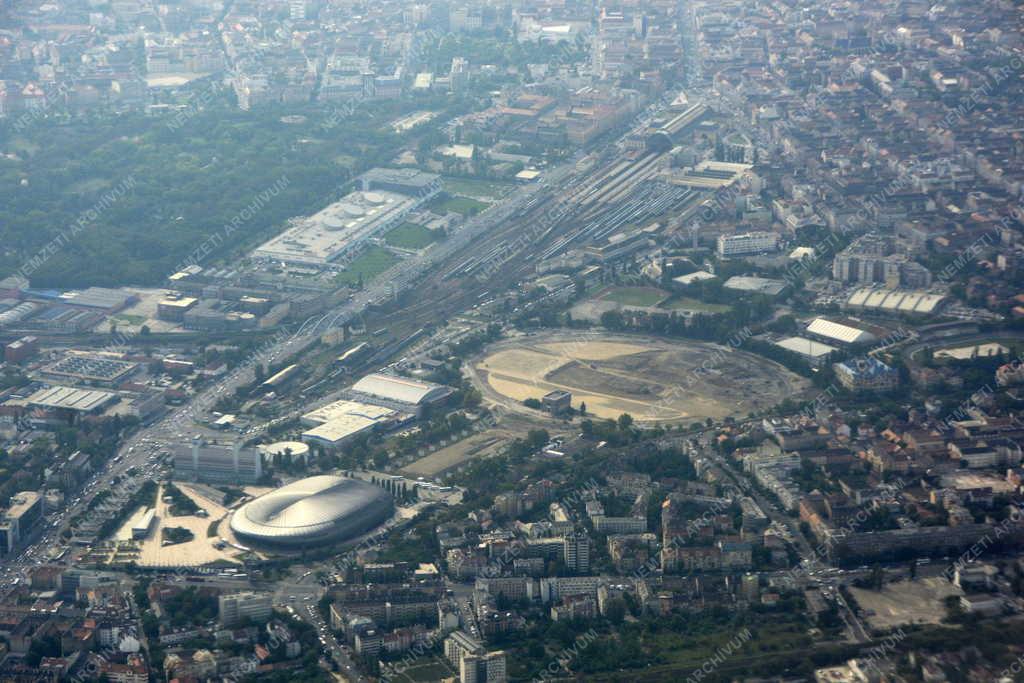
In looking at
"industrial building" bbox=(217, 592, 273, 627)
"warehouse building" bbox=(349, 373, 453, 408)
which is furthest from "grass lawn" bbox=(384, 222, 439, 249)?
"industrial building" bbox=(217, 592, 273, 627)

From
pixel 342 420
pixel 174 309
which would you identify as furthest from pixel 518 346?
pixel 174 309

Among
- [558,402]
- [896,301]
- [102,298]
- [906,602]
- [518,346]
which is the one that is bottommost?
[102,298]

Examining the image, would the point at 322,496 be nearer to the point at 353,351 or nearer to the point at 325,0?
the point at 353,351

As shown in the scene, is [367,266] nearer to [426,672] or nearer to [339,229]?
[339,229]

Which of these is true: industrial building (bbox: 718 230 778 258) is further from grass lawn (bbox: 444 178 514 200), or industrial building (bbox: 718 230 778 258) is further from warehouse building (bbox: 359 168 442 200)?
warehouse building (bbox: 359 168 442 200)

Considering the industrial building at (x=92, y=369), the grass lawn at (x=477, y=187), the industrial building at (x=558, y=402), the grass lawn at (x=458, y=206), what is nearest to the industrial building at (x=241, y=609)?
the industrial building at (x=558, y=402)
